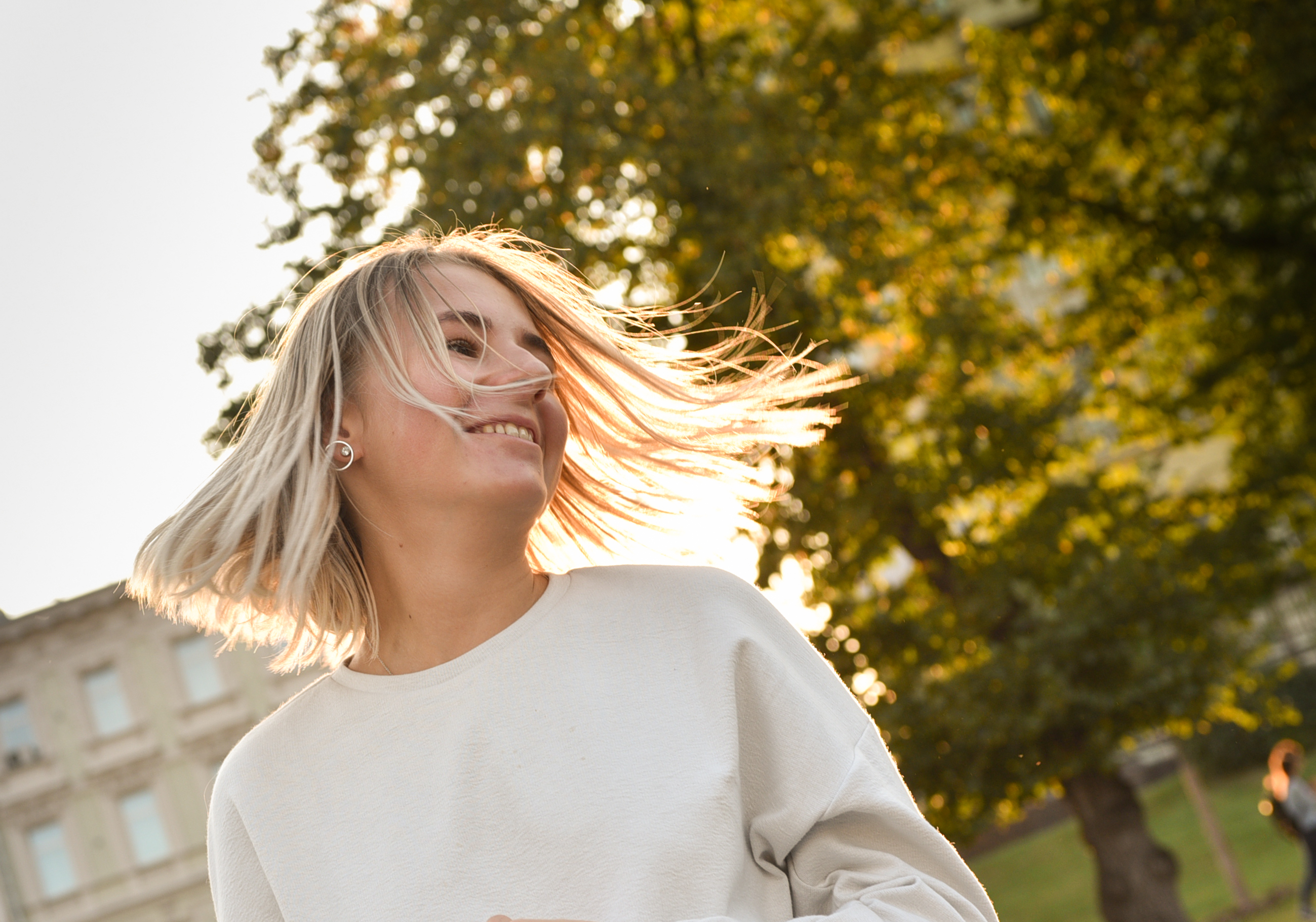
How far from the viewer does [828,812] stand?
6.33ft

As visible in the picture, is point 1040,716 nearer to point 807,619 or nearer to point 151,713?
point 807,619

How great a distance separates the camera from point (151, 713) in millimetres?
36875

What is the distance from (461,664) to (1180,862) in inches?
702

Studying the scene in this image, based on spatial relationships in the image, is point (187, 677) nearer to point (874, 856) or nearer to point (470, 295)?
point (470, 295)

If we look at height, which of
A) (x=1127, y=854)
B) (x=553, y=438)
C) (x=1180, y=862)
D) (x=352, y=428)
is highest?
(x=352, y=428)

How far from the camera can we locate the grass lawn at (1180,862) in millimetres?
15883

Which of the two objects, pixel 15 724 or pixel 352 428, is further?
pixel 15 724

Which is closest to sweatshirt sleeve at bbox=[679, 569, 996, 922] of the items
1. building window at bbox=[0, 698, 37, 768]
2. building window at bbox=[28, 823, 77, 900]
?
building window at bbox=[28, 823, 77, 900]

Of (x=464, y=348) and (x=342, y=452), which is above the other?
(x=464, y=348)

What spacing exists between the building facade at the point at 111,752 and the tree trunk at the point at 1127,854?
29507 millimetres

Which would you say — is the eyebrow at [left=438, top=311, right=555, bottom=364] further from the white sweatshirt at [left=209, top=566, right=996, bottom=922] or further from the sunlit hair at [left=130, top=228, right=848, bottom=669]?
the white sweatshirt at [left=209, top=566, right=996, bottom=922]

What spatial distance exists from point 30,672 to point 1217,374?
3585 centimetres

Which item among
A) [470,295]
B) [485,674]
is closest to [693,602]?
[485,674]

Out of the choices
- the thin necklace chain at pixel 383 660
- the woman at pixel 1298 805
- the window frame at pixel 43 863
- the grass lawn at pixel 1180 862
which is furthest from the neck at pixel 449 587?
the window frame at pixel 43 863
